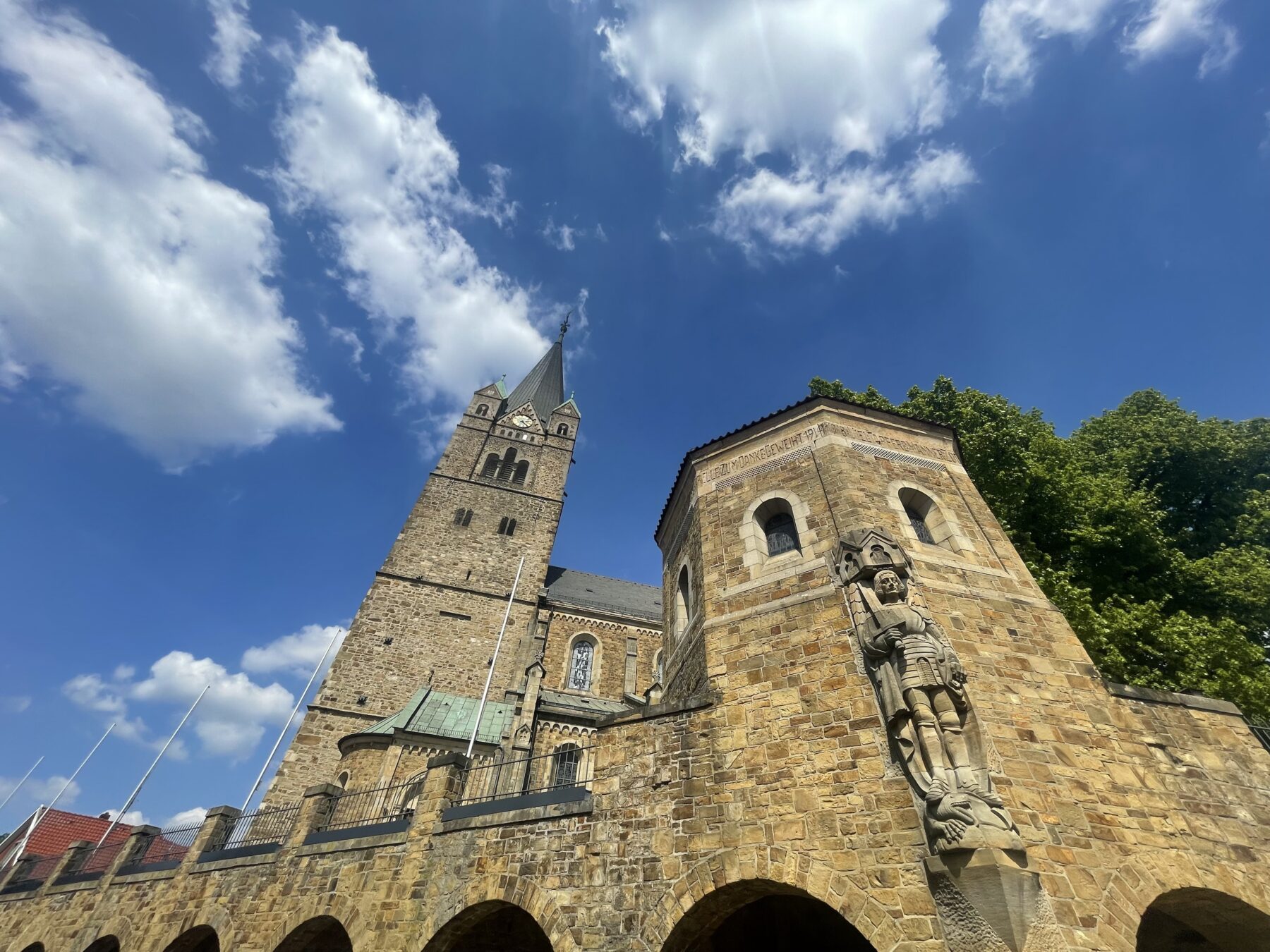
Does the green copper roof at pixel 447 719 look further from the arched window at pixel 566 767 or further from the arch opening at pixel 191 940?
the arch opening at pixel 191 940

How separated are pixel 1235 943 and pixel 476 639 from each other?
23.4 m

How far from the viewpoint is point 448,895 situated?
843 centimetres

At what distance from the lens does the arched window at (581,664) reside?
25500 mm

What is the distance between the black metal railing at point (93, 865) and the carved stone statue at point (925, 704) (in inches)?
718

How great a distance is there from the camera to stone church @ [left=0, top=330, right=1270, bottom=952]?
19.8ft

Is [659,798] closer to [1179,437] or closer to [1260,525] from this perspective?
[1260,525]

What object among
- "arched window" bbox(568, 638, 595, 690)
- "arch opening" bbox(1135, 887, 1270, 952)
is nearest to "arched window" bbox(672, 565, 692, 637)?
"arch opening" bbox(1135, 887, 1270, 952)

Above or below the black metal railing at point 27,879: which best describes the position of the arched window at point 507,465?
above

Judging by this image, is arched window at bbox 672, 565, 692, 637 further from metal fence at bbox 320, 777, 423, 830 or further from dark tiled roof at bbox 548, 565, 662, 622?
dark tiled roof at bbox 548, 565, 662, 622

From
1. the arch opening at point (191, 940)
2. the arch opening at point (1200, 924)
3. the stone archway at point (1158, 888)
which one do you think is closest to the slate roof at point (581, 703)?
the arch opening at point (191, 940)

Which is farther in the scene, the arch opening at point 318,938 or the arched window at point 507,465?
the arched window at point 507,465

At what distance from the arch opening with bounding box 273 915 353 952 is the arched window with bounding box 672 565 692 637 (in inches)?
285

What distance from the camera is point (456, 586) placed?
2695cm

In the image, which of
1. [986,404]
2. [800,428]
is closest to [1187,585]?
[986,404]
